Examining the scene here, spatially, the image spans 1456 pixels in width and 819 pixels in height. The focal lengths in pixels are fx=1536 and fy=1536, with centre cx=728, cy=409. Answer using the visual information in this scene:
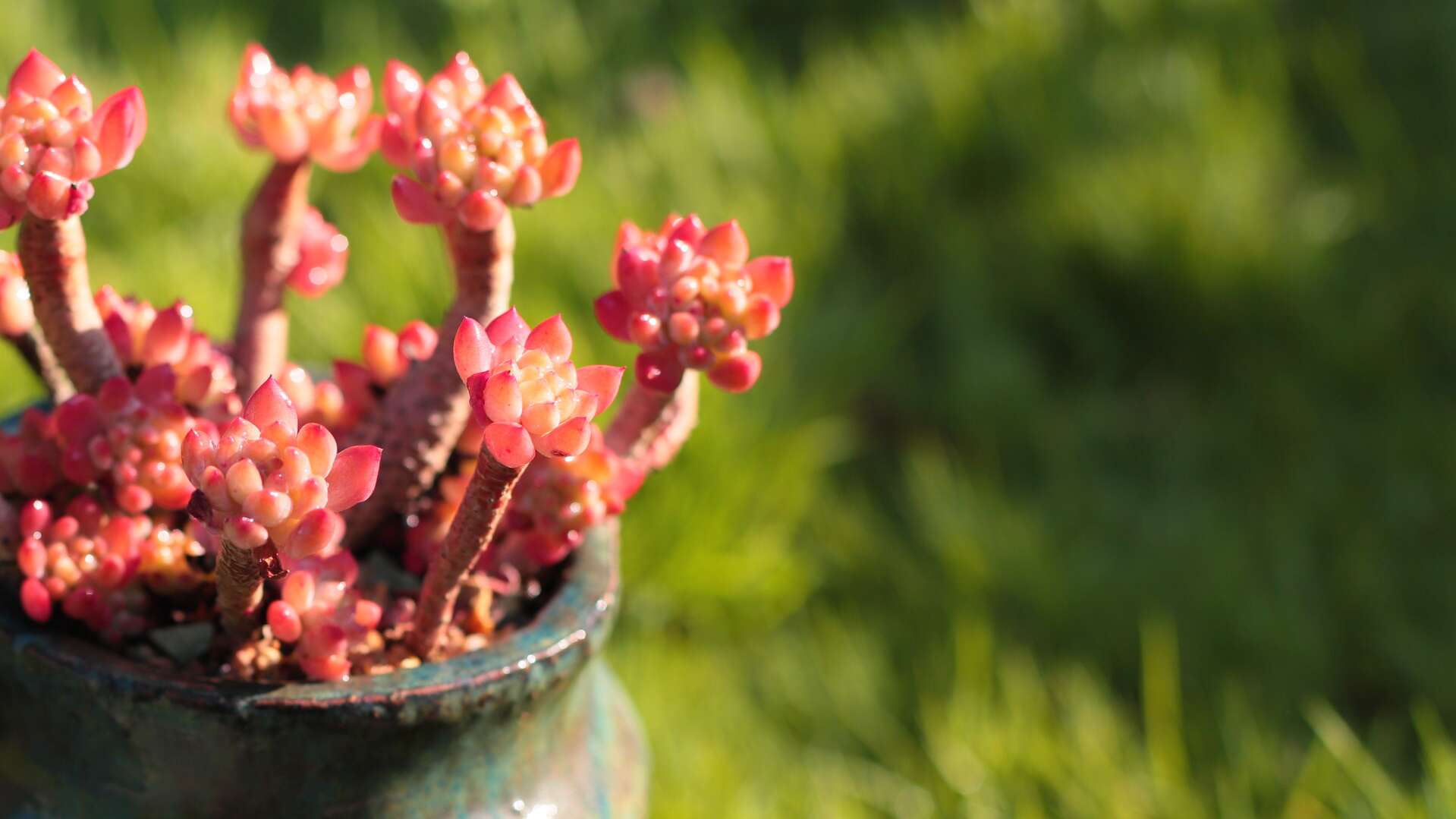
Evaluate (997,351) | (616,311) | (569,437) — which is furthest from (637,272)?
(997,351)

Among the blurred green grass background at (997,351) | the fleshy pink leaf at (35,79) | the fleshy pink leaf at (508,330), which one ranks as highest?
the fleshy pink leaf at (35,79)

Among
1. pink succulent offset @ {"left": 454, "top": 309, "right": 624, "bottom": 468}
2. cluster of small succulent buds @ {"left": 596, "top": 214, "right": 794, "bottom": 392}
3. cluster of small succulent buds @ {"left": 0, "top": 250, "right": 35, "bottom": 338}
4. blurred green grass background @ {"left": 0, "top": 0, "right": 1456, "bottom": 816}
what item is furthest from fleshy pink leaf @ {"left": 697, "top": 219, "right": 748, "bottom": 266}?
blurred green grass background @ {"left": 0, "top": 0, "right": 1456, "bottom": 816}

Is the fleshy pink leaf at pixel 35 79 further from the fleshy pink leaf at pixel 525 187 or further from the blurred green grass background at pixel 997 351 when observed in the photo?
the blurred green grass background at pixel 997 351

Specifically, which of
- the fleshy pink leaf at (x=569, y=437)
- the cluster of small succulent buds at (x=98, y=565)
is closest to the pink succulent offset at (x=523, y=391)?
the fleshy pink leaf at (x=569, y=437)

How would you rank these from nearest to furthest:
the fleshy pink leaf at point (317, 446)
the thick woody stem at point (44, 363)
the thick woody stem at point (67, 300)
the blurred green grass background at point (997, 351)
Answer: the fleshy pink leaf at point (317, 446)
the thick woody stem at point (67, 300)
the thick woody stem at point (44, 363)
the blurred green grass background at point (997, 351)

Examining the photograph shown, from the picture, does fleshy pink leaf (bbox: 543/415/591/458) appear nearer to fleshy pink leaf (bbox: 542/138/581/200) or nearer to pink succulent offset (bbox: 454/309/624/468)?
pink succulent offset (bbox: 454/309/624/468)

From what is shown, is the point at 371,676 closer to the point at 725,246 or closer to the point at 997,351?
the point at 725,246

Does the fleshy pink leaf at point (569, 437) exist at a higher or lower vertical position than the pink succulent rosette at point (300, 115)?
lower
